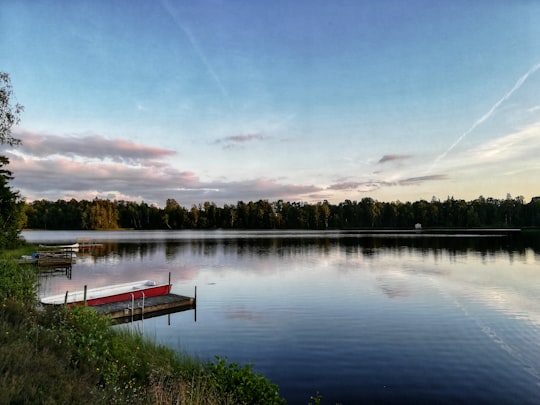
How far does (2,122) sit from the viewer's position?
124 feet

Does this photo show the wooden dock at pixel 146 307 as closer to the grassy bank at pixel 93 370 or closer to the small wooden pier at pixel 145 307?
the small wooden pier at pixel 145 307

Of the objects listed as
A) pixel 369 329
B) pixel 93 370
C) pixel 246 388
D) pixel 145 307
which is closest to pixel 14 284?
pixel 93 370

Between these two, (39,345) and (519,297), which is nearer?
(39,345)

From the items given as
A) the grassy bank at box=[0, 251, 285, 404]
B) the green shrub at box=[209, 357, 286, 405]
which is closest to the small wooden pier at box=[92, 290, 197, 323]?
the grassy bank at box=[0, 251, 285, 404]

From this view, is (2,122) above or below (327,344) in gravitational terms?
above

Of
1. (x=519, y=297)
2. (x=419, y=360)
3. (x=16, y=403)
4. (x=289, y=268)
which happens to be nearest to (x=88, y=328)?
(x=16, y=403)

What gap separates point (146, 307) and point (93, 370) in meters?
15.7

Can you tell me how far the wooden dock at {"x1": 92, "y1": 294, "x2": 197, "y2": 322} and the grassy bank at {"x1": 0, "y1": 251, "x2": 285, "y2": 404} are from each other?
29.4 feet

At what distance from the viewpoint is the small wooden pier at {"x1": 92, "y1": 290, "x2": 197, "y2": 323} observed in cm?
2476

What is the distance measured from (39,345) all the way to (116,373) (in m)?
2.30

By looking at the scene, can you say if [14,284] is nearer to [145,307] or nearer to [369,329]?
[145,307]

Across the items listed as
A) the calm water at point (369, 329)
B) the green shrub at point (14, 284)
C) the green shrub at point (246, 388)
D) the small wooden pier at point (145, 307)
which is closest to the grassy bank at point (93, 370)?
the green shrub at point (246, 388)

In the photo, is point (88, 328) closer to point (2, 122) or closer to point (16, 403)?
point (16, 403)

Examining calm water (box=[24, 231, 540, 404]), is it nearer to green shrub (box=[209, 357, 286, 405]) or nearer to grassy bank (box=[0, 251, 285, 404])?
green shrub (box=[209, 357, 286, 405])
